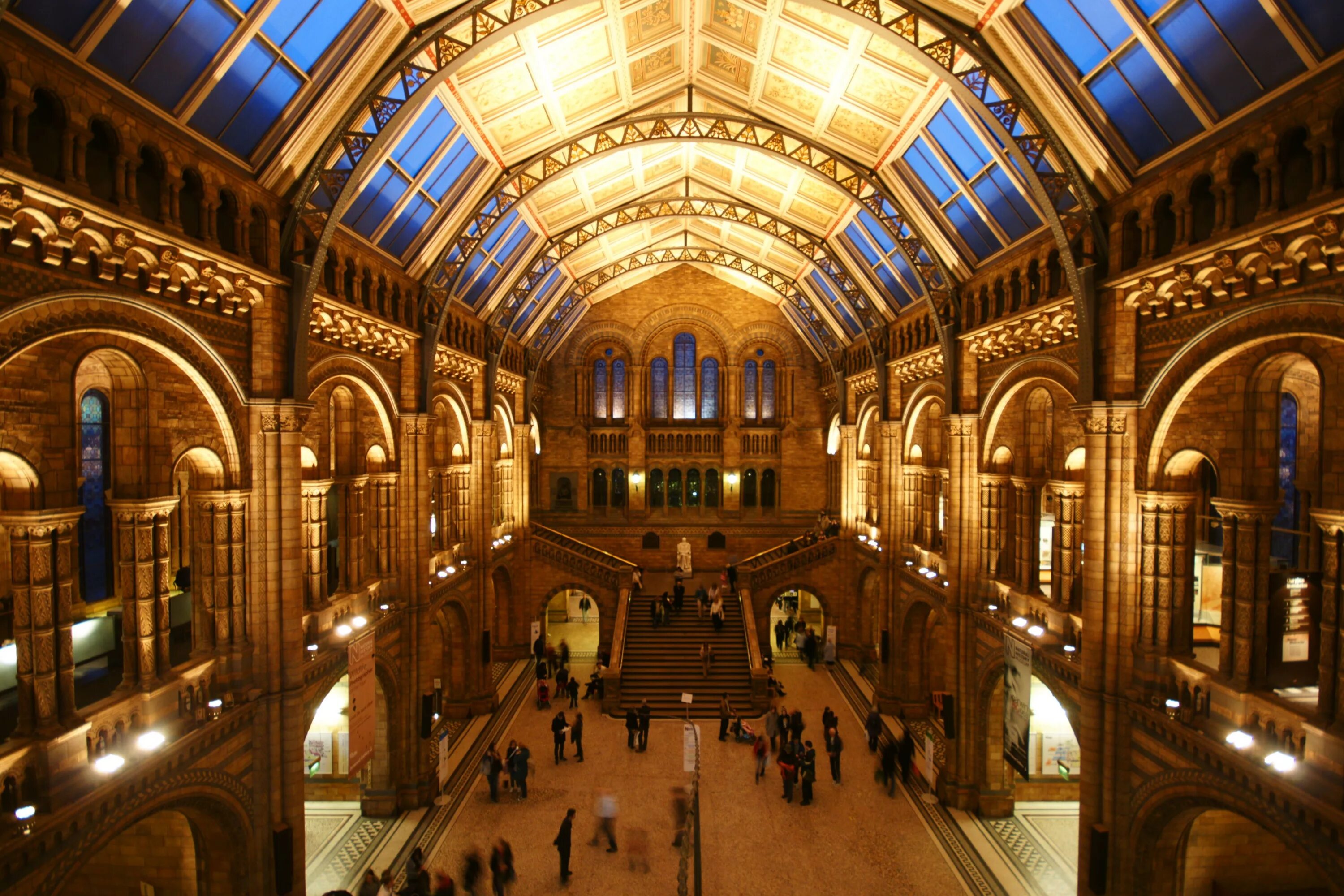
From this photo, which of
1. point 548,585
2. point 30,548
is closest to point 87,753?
point 30,548

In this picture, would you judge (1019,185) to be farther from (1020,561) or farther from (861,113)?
(1020,561)

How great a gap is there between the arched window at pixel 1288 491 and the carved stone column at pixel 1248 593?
515 cm

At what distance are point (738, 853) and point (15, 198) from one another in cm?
1438

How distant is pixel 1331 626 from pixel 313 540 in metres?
14.5

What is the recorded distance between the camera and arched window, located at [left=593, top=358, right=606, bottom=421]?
3262cm

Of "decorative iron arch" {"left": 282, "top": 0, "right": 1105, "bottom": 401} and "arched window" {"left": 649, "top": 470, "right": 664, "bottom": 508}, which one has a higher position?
"decorative iron arch" {"left": 282, "top": 0, "right": 1105, "bottom": 401}

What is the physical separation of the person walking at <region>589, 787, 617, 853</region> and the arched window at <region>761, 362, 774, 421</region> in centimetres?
2118

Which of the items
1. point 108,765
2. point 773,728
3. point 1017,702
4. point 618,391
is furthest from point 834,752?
point 618,391

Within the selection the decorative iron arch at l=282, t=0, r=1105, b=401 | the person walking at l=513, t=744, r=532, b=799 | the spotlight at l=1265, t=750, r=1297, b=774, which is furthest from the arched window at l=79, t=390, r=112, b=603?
the spotlight at l=1265, t=750, r=1297, b=774

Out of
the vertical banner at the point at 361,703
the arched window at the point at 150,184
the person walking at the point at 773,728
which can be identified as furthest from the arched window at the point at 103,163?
the person walking at the point at 773,728

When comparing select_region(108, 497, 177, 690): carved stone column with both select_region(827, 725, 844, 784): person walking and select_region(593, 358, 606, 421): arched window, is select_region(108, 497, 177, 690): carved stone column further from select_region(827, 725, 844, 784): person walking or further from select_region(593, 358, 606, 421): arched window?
select_region(593, 358, 606, 421): arched window

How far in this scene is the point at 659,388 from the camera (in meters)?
32.6

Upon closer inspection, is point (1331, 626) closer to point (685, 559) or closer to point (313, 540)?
point (313, 540)

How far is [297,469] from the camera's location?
10.8 m
